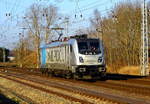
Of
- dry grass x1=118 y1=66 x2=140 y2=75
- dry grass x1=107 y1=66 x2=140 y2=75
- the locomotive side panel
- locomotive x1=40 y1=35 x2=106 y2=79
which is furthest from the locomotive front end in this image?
dry grass x1=118 y1=66 x2=140 y2=75

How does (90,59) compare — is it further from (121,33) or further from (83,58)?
(121,33)

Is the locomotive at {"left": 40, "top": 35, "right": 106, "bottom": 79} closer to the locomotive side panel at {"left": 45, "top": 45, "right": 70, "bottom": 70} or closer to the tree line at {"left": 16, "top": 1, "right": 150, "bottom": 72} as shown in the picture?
the locomotive side panel at {"left": 45, "top": 45, "right": 70, "bottom": 70}

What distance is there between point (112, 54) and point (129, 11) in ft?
23.1

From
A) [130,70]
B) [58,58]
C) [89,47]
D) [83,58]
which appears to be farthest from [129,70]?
[83,58]

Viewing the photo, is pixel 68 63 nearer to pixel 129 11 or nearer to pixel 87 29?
pixel 129 11

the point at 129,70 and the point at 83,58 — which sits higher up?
the point at 83,58

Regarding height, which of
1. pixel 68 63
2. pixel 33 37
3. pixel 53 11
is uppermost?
pixel 53 11

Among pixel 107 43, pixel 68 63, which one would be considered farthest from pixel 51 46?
pixel 107 43

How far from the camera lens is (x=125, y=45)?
51531 millimetres

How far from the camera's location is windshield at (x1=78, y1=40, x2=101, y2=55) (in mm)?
23344

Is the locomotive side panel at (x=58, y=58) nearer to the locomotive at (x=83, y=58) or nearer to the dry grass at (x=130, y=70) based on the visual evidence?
the locomotive at (x=83, y=58)

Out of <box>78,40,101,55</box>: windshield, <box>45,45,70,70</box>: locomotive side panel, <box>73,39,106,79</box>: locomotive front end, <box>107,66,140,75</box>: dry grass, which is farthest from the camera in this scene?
<box>107,66,140,75</box>: dry grass

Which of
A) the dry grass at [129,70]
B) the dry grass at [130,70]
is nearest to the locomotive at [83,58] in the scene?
the dry grass at [129,70]

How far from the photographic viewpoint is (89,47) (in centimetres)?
2361
